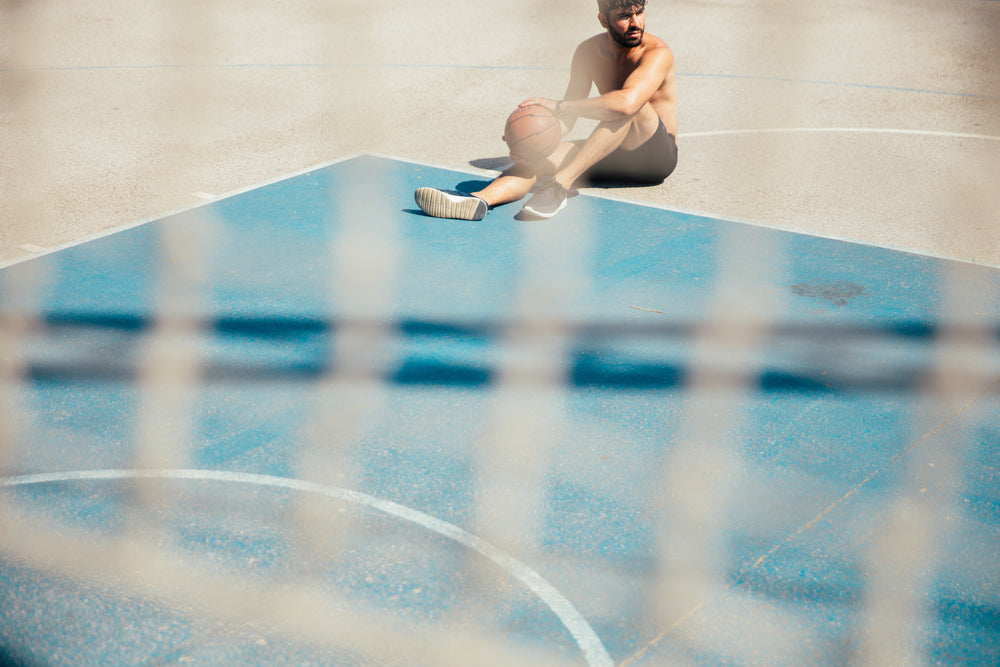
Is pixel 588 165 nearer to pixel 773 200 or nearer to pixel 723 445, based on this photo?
pixel 773 200

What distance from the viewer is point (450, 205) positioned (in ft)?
19.2

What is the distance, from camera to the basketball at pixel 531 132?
6133 mm

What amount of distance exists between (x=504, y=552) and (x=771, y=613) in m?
0.78

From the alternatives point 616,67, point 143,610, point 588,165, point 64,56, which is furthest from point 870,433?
point 64,56

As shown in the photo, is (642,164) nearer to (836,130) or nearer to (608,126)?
(608,126)

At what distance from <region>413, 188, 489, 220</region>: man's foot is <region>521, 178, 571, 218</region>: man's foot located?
0.88 ft

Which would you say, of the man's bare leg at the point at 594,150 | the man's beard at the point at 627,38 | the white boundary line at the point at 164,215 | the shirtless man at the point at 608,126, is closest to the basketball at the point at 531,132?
the shirtless man at the point at 608,126

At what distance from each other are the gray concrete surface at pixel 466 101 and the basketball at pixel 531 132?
2.00ft

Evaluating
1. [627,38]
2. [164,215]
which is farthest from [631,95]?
[164,215]

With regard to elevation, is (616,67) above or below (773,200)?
above

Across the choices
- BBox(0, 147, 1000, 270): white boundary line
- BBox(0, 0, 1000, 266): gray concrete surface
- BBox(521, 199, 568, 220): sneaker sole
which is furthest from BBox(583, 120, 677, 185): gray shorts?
BBox(521, 199, 568, 220): sneaker sole

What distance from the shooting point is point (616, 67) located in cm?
634

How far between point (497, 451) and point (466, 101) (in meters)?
5.66

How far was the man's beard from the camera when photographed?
6.00 meters
